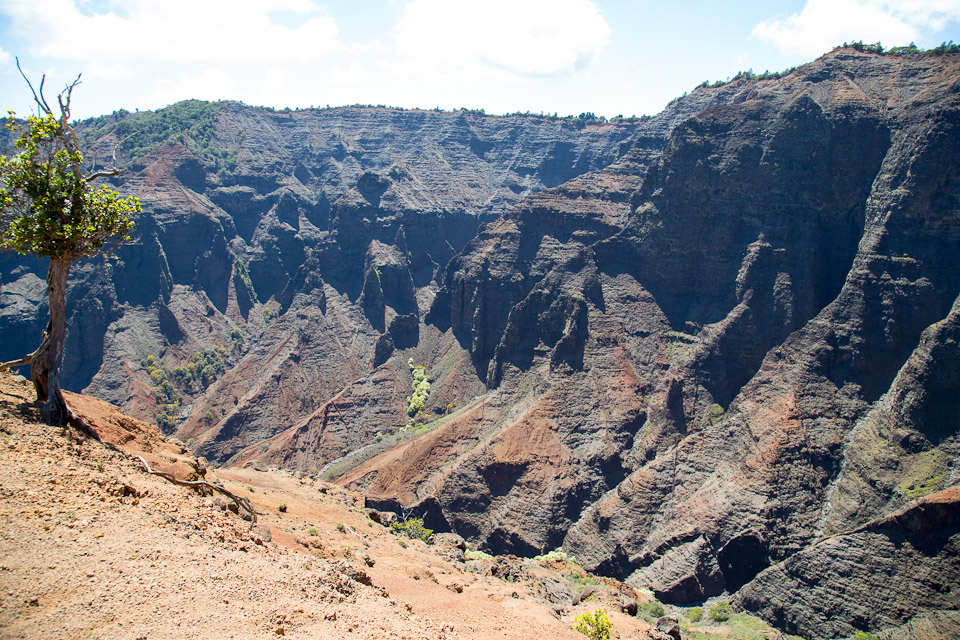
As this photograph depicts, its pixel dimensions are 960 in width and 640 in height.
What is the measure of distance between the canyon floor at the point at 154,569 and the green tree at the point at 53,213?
1.57m

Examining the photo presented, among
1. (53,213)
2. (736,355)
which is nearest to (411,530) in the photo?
(736,355)

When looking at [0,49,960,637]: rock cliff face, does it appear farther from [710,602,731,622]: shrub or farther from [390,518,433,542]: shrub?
[390,518,433,542]: shrub

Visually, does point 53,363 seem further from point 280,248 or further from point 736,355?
point 280,248

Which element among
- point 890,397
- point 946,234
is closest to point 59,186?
point 890,397

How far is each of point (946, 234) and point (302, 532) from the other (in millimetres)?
54942

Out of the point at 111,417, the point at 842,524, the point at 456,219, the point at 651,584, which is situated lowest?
the point at 651,584

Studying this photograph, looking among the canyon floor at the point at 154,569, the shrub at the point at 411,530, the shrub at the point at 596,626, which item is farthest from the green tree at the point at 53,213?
the shrub at the point at 411,530

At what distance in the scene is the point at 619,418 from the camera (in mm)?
70250

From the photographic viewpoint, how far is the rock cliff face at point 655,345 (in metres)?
54.2

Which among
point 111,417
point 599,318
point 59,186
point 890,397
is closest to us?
point 59,186

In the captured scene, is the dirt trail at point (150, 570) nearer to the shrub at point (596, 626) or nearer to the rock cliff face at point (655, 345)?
the shrub at point (596, 626)

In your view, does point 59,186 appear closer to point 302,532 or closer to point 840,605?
point 302,532

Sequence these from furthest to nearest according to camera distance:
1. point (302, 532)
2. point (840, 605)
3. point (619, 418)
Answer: point (619, 418) < point (840, 605) < point (302, 532)

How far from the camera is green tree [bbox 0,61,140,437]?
24.2 meters
